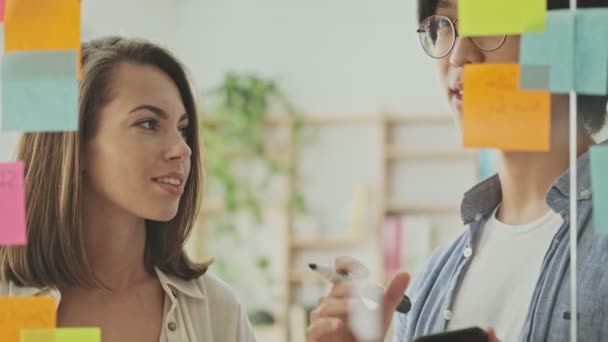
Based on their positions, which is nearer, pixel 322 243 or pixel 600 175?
pixel 600 175

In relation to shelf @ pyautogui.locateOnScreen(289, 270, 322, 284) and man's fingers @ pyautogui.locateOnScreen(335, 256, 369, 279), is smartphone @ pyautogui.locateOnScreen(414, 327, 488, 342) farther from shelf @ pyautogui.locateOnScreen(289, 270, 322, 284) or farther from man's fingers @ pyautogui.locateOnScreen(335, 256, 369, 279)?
shelf @ pyautogui.locateOnScreen(289, 270, 322, 284)

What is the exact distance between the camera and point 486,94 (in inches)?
27.8

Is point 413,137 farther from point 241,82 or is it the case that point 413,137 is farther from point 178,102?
point 178,102

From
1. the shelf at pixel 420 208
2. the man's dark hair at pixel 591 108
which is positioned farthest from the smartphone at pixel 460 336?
the shelf at pixel 420 208

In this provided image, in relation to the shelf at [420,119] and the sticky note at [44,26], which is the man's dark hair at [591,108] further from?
the shelf at [420,119]

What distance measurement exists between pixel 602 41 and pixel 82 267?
2.07 ft

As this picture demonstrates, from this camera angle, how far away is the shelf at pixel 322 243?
4133 millimetres

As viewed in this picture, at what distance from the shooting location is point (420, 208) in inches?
160

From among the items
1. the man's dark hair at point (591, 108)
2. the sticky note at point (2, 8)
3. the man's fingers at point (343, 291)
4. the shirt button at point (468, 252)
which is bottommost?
the man's fingers at point (343, 291)

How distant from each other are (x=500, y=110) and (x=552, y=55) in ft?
0.21

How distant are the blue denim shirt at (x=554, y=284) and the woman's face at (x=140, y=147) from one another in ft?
1.03

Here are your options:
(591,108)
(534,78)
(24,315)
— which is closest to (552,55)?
(534,78)

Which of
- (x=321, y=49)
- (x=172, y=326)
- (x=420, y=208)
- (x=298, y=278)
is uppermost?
(x=321, y=49)

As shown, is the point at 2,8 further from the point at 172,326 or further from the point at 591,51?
the point at 591,51
